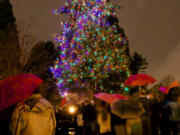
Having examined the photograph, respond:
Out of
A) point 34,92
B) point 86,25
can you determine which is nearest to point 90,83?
point 86,25

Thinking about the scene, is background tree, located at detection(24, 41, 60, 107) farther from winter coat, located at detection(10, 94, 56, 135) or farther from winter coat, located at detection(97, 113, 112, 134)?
winter coat, located at detection(10, 94, 56, 135)

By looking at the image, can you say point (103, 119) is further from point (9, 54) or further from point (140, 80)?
point (9, 54)

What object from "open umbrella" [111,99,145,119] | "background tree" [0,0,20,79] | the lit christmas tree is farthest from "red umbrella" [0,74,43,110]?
the lit christmas tree

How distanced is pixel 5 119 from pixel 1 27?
74.5 ft

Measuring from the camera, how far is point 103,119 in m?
6.68

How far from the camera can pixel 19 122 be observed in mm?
3561

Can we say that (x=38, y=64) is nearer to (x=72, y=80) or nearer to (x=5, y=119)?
(x=72, y=80)

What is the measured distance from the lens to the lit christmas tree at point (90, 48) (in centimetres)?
2056

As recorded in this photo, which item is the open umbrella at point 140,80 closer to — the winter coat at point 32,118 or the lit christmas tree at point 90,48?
the winter coat at point 32,118

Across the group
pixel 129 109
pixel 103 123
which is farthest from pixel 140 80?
pixel 129 109

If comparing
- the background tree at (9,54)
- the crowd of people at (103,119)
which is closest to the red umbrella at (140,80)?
the crowd of people at (103,119)

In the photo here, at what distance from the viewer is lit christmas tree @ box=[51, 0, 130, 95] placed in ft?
67.5

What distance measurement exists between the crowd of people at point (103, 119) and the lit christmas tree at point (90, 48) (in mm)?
11992

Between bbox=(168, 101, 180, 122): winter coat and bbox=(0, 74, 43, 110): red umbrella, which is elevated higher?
bbox=(0, 74, 43, 110): red umbrella
